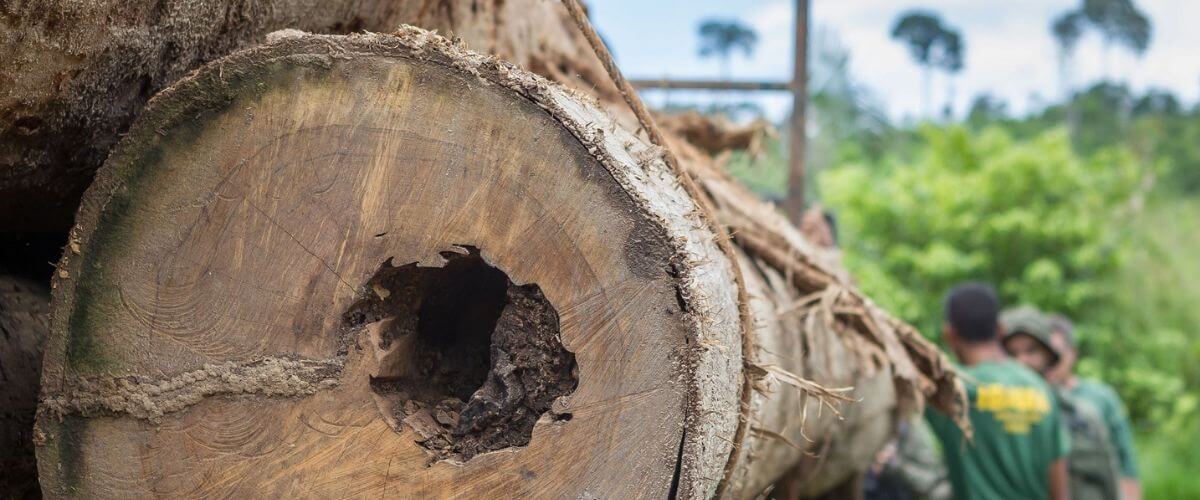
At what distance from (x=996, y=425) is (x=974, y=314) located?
0.41 metres

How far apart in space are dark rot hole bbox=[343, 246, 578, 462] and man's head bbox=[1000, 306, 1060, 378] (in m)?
3.52

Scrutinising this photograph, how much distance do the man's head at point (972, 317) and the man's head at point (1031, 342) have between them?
29.8 inches

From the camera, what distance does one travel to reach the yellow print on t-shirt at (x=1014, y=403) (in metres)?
3.57

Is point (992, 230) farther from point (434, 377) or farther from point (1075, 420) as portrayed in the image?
point (434, 377)

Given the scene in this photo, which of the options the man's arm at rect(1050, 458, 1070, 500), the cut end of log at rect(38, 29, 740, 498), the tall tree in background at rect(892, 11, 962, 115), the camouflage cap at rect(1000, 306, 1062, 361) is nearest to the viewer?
the cut end of log at rect(38, 29, 740, 498)

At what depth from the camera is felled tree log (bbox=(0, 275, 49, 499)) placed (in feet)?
6.17

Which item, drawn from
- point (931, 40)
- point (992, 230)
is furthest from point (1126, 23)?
point (992, 230)

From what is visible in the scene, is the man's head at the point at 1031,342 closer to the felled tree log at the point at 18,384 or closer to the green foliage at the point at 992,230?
the felled tree log at the point at 18,384

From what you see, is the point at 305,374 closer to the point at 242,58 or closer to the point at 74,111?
the point at 242,58

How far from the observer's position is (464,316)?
180 centimetres

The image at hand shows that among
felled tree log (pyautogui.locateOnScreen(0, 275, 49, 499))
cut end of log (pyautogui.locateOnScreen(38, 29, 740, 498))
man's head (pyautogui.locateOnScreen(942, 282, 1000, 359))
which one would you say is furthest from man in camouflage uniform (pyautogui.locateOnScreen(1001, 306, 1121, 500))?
felled tree log (pyautogui.locateOnScreen(0, 275, 49, 499))

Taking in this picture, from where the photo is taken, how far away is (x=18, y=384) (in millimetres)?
1918

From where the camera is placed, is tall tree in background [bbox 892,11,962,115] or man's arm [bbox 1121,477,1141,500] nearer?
man's arm [bbox 1121,477,1141,500]

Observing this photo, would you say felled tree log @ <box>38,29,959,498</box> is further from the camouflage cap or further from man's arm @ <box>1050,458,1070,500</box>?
the camouflage cap
